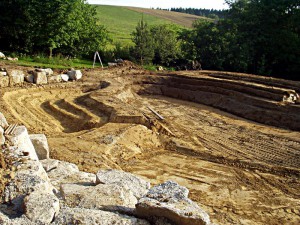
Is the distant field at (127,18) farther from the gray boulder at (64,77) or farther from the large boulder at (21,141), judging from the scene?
the large boulder at (21,141)

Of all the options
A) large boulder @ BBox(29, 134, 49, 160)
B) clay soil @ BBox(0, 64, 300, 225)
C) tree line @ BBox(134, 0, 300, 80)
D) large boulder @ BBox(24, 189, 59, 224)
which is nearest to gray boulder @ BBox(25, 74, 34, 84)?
clay soil @ BBox(0, 64, 300, 225)

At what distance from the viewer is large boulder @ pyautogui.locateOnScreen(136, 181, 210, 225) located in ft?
14.6

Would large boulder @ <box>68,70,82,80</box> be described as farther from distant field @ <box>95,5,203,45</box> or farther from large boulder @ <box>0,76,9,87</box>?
distant field @ <box>95,5,203,45</box>

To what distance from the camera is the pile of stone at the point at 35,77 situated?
15906mm

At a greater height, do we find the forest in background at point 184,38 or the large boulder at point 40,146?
the forest in background at point 184,38

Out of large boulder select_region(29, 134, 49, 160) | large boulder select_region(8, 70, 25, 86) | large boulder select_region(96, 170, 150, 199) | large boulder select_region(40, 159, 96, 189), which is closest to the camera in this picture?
large boulder select_region(96, 170, 150, 199)

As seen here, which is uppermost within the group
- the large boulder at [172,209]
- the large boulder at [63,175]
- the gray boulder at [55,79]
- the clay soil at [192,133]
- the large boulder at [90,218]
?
the large boulder at [172,209]

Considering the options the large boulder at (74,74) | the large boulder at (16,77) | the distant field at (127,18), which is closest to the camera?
the large boulder at (16,77)

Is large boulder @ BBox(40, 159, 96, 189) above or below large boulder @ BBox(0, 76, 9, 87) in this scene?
above

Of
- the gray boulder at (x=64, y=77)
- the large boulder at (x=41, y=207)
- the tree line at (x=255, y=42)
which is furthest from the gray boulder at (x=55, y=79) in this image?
the large boulder at (x=41, y=207)

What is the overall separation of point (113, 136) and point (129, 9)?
63077mm

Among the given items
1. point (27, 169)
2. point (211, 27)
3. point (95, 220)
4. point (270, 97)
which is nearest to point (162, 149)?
point (27, 169)

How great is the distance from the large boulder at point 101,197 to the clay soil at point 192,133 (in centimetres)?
225

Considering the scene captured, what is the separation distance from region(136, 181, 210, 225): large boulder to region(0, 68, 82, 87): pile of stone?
42.6 feet
